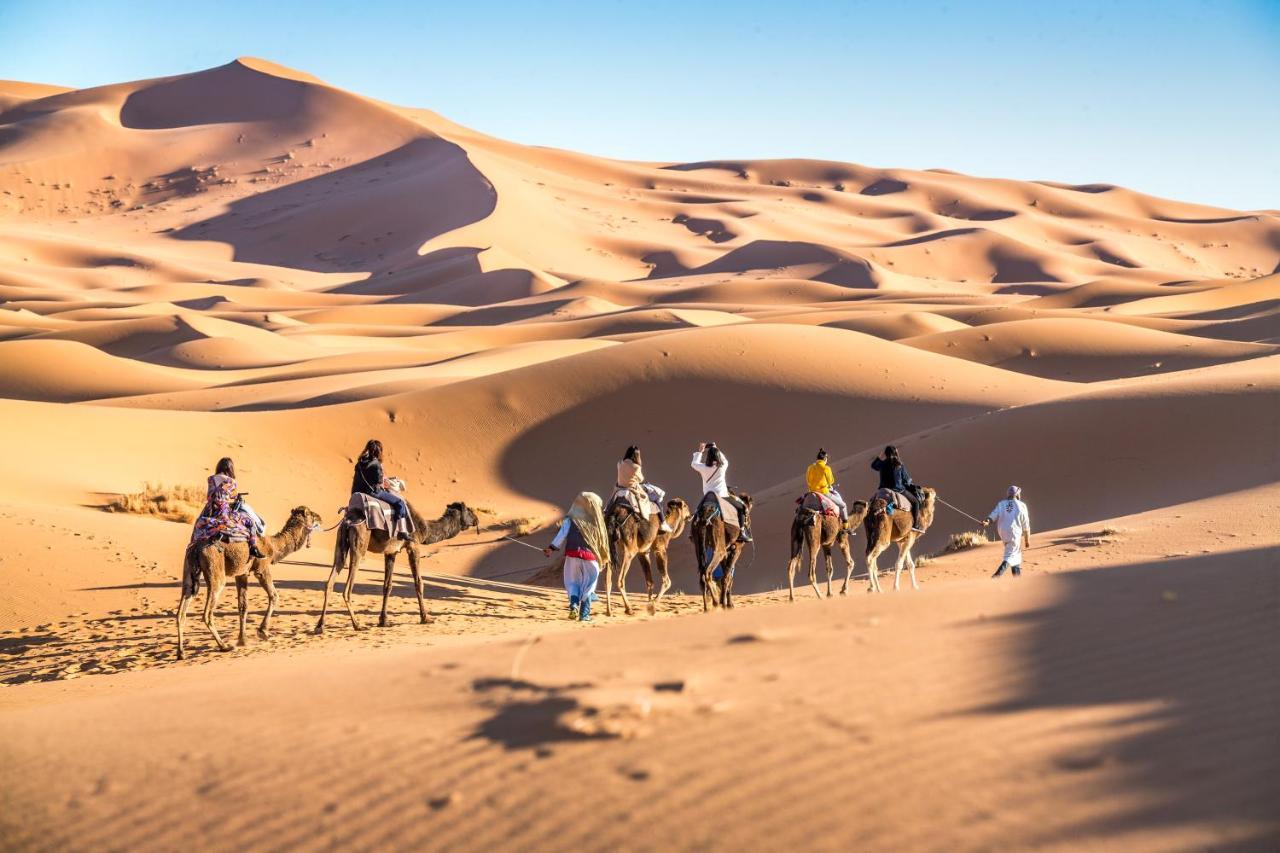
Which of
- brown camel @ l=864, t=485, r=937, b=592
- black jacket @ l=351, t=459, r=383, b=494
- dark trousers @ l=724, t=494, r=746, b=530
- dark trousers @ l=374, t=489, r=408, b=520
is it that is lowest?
brown camel @ l=864, t=485, r=937, b=592

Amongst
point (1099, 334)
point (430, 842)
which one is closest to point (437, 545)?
point (430, 842)

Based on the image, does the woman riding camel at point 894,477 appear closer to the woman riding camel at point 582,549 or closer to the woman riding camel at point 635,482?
A: the woman riding camel at point 635,482

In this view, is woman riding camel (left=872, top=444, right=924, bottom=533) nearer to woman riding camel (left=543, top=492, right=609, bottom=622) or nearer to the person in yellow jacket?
the person in yellow jacket

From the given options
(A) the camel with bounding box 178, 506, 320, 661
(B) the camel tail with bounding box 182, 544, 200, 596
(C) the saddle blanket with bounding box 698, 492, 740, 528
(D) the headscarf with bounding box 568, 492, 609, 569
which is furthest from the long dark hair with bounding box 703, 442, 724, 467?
(B) the camel tail with bounding box 182, 544, 200, 596

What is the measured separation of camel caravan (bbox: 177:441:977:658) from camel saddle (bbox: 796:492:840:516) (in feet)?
0.05

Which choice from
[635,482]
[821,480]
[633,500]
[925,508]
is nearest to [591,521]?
[633,500]

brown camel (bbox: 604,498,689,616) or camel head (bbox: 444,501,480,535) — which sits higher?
camel head (bbox: 444,501,480,535)

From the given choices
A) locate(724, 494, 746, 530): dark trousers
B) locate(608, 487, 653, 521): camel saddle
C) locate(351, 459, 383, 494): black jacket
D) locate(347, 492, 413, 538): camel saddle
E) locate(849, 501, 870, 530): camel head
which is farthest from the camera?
locate(849, 501, 870, 530): camel head

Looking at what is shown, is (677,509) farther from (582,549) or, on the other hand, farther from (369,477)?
(369,477)

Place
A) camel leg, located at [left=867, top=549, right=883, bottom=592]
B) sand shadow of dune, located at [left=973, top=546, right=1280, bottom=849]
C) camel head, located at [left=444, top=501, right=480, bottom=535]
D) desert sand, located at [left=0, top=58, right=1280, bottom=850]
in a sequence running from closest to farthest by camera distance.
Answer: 1. sand shadow of dune, located at [left=973, top=546, right=1280, bottom=849]
2. desert sand, located at [left=0, top=58, right=1280, bottom=850]
3. camel leg, located at [left=867, top=549, right=883, bottom=592]
4. camel head, located at [left=444, top=501, right=480, bottom=535]

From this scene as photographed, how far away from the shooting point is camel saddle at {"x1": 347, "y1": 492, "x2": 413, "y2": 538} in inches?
503

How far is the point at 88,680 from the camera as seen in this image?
415 inches

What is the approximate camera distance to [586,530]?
543 inches

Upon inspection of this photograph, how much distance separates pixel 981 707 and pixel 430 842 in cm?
242
